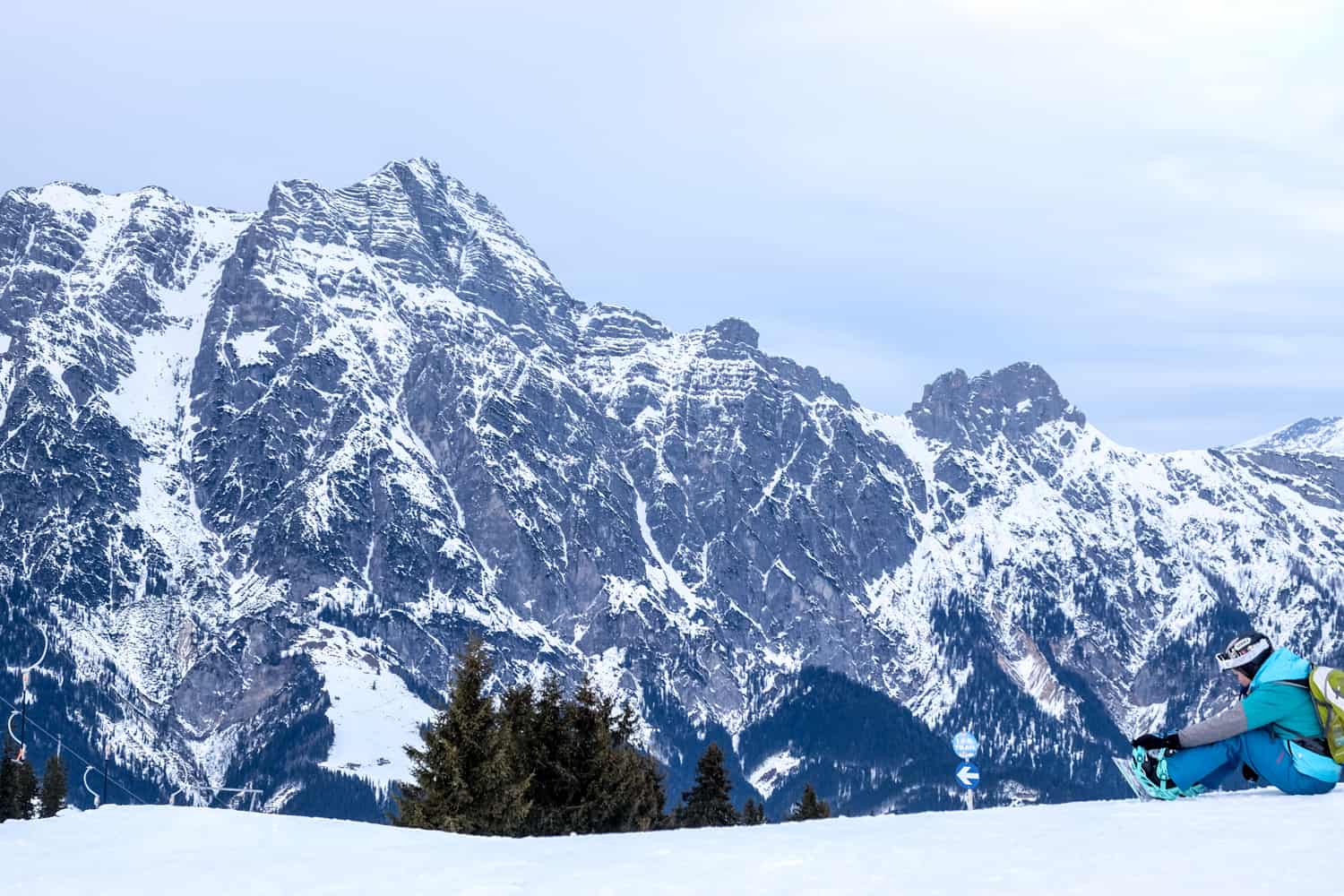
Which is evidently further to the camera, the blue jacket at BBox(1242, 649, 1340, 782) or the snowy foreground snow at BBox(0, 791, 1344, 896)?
the blue jacket at BBox(1242, 649, 1340, 782)

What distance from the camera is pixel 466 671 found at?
130 feet

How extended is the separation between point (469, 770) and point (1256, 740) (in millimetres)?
23294

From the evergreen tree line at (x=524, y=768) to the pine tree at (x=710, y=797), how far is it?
8731 millimetres

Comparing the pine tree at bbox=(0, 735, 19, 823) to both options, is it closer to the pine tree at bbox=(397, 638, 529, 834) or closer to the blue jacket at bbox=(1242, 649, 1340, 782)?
the pine tree at bbox=(397, 638, 529, 834)

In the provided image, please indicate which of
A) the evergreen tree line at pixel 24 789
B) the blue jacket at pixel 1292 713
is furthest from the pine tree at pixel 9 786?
the blue jacket at pixel 1292 713

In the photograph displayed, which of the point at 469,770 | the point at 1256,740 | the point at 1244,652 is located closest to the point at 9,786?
the point at 469,770

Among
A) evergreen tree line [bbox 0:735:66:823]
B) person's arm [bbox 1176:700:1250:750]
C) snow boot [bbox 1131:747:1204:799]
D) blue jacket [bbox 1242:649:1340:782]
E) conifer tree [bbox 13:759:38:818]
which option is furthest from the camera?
conifer tree [bbox 13:759:38:818]

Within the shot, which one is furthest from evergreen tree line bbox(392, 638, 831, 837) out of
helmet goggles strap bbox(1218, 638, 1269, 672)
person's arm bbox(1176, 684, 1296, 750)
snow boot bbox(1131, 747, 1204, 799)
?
helmet goggles strap bbox(1218, 638, 1269, 672)

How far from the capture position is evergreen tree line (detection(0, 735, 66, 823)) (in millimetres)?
94625

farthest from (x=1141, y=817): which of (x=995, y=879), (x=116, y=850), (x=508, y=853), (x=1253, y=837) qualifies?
(x=116, y=850)

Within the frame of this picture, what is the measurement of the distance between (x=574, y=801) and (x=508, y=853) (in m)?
28.8

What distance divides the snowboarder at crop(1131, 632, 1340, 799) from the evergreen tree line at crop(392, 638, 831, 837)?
16.5 metres

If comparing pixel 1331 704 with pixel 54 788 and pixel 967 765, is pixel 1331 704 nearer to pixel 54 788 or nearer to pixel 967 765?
pixel 967 765

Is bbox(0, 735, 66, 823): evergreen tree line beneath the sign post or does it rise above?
beneath
